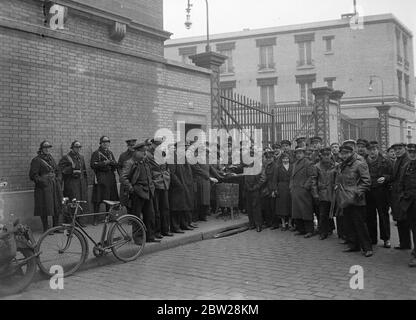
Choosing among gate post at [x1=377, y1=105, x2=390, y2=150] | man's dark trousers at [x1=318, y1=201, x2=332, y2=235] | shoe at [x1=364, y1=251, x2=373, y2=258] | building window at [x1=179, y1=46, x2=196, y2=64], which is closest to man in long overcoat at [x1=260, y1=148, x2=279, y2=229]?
man's dark trousers at [x1=318, y1=201, x2=332, y2=235]

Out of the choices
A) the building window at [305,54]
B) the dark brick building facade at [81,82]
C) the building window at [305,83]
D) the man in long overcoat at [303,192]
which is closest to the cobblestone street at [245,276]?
the man in long overcoat at [303,192]

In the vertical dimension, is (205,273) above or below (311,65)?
below

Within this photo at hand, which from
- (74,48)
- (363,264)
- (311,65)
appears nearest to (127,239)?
(363,264)

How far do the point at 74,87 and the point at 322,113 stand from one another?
453 inches

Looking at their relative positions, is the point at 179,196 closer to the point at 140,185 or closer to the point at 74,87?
the point at 140,185

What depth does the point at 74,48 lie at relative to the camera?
10.5 m

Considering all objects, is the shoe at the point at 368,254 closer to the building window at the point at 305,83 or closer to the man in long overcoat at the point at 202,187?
the man in long overcoat at the point at 202,187

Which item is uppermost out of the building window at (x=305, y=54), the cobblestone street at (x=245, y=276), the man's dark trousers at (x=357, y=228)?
the building window at (x=305, y=54)

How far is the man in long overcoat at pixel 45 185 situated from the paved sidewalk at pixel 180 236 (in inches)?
19.1

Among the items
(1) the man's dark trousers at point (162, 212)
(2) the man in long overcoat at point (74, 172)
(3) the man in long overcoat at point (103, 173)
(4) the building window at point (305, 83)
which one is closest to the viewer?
(1) the man's dark trousers at point (162, 212)

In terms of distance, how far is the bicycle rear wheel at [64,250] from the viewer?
6.52 meters

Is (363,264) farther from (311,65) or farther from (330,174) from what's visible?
(311,65)

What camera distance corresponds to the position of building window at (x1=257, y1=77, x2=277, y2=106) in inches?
1663
